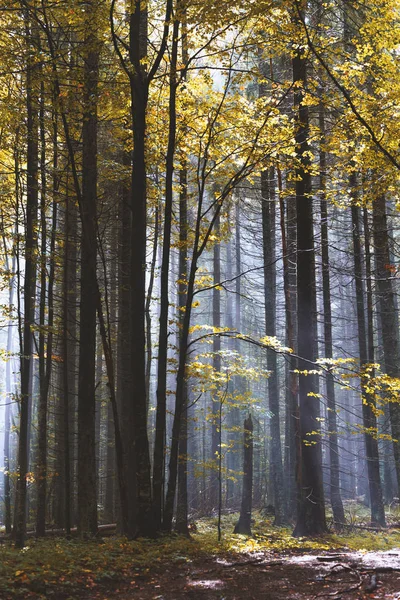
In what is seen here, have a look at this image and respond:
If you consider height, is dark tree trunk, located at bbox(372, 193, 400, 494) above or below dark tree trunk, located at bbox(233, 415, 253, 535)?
above

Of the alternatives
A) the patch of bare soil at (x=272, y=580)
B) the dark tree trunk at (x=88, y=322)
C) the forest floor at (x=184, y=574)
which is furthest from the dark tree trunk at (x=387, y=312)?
the dark tree trunk at (x=88, y=322)

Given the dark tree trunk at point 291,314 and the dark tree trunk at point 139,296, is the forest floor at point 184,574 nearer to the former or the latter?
the dark tree trunk at point 139,296

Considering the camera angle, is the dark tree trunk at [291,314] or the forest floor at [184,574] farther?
the dark tree trunk at [291,314]

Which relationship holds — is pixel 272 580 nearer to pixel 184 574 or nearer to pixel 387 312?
pixel 184 574

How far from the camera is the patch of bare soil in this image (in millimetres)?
4762

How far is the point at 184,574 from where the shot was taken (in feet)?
18.5

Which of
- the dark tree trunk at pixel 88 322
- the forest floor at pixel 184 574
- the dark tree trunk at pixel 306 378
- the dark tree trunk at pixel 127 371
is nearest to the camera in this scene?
the forest floor at pixel 184 574

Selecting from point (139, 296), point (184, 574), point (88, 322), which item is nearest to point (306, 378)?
point (139, 296)

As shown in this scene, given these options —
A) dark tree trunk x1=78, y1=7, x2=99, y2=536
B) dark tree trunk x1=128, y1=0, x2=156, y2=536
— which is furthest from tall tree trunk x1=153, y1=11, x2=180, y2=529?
dark tree trunk x1=78, y1=7, x2=99, y2=536

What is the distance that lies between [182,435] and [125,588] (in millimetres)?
6980

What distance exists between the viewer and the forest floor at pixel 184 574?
4746 millimetres

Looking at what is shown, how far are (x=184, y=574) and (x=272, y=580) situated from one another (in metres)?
0.96

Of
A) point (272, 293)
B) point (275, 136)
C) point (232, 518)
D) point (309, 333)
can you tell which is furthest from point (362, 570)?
point (232, 518)

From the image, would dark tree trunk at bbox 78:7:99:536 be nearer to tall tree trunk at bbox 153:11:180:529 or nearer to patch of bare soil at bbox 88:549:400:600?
tall tree trunk at bbox 153:11:180:529
